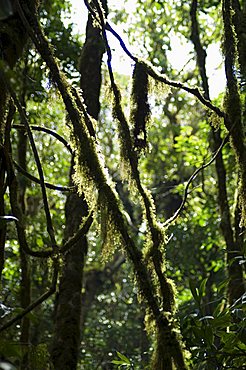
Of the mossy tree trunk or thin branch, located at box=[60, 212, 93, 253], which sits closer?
thin branch, located at box=[60, 212, 93, 253]

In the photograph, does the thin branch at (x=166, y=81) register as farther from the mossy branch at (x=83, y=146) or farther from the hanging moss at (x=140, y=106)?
the mossy branch at (x=83, y=146)

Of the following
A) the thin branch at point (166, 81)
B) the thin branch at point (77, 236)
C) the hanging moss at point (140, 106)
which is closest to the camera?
the thin branch at point (77, 236)

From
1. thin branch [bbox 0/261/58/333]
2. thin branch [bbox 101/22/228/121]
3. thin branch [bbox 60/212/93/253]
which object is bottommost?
thin branch [bbox 0/261/58/333]

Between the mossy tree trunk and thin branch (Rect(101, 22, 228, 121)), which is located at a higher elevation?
thin branch (Rect(101, 22, 228, 121))

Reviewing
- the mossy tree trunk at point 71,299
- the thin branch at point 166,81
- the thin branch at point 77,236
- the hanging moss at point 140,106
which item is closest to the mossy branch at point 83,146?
the thin branch at point 77,236

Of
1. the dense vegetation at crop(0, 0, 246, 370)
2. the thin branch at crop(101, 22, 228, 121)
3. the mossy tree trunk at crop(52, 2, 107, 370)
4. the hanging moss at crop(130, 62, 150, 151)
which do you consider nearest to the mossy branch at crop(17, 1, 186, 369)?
the dense vegetation at crop(0, 0, 246, 370)

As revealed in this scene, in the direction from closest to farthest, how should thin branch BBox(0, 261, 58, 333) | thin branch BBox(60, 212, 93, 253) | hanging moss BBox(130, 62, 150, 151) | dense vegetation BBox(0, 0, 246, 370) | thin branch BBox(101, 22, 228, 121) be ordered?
1. thin branch BBox(0, 261, 58, 333)
2. dense vegetation BBox(0, 0, 246, 370)
3. thin branch BBox(60, 212, 93, 253)
4. thin branch BBox(101, 22, 228, 121)
5. hanging moss BBox(130, 62, 150, 151)

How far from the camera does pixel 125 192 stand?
11.7 m

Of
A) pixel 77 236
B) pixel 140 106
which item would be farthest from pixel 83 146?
pixel 140 106

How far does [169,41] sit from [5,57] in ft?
17.4

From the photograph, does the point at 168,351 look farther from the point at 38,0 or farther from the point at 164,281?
the point at 38,0

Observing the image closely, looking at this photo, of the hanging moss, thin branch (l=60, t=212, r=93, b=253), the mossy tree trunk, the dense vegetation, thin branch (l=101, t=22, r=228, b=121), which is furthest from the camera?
the mossy tree trunk

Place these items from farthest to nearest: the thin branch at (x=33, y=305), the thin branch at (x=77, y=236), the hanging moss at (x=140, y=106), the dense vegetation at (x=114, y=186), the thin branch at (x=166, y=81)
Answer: the hanging moss at (x=140, y=106) < the thin branch at (x=166, y=81) < the thin branch at (x=77, y=236) < the dense vegetation at (x=114, y=186) < the thin branch at (x=33, y=305)

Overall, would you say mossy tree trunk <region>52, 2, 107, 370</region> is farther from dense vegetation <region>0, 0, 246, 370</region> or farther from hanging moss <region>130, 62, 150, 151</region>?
hanging moss <region>130, 62, 150, 151</region>
